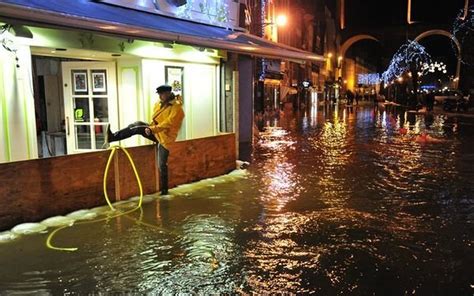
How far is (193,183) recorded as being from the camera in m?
9.46

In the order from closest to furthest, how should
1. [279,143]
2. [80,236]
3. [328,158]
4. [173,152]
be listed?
[80,236] < [173,152] < [328,158] < [279,143]

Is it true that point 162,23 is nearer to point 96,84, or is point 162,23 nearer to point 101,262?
point 96,84

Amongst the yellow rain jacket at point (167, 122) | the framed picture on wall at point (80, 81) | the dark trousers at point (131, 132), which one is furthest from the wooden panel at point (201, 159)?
the framed picture on wall at point (80, 81)

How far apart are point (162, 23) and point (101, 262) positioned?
19.5 ft

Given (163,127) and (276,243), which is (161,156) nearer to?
(163,127)

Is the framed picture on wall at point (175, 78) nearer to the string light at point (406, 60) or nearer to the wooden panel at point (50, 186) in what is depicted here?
the wooden panel at point (50, 186)

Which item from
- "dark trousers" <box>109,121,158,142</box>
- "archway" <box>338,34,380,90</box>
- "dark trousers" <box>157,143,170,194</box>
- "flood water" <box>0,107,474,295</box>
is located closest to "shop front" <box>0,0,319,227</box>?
"dark trousers" <box>157,143,170,194</box>

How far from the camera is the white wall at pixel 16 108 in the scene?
7.75 m

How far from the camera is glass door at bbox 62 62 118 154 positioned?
424 inches

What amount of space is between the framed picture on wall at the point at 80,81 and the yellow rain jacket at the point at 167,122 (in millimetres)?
3195

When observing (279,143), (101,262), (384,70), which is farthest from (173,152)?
(384,70)

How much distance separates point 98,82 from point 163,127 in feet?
11.1

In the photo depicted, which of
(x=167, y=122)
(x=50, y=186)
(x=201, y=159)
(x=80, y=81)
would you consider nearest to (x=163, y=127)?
(x=167, y=122)

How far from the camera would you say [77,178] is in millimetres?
7215
